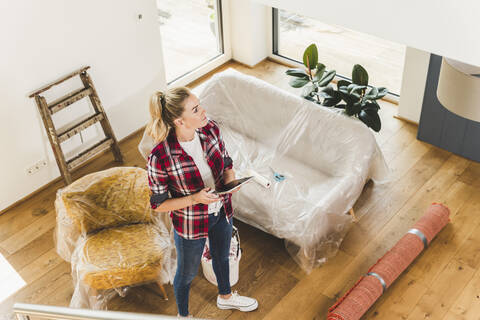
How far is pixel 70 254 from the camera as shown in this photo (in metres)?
3.06

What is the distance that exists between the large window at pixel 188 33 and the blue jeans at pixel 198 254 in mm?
2703

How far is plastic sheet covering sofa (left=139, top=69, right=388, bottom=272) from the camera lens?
3262mm

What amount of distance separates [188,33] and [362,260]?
2.92 metres

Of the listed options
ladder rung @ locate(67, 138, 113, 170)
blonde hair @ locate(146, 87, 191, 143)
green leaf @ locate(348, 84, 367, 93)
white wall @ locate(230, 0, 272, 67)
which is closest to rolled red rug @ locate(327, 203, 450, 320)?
green leaf @ locate(348, 84, 367, 93)

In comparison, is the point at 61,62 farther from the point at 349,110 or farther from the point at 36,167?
the point at 349,110

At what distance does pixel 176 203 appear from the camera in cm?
232

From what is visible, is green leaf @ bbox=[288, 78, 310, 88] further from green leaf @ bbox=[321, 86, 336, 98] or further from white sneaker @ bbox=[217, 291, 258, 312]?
white sneaker @ bbox=[217, 291, 258, 312]

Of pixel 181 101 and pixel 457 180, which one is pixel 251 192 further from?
pixel 457 180

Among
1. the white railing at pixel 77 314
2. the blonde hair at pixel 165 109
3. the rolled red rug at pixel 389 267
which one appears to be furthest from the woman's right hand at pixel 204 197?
→ the rolled red rug at pixel 389 267

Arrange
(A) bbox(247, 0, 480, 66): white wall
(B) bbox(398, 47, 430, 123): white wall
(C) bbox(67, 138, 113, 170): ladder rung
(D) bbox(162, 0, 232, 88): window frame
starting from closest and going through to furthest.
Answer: (A) bbox(247, 0, 480, 66): white wall < (C) bbox(67, 138, 113, 170): ladder rung < (B) bbox(398, 47, 430, 123): white wall < (D) bbox(162, 0, 232, 88): window frame

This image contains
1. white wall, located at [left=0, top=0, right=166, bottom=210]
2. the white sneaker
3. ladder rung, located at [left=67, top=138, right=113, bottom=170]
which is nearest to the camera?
the white sneaker

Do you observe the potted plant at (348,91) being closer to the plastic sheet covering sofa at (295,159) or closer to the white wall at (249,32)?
the plastic sheet covering sofa at (295,159)

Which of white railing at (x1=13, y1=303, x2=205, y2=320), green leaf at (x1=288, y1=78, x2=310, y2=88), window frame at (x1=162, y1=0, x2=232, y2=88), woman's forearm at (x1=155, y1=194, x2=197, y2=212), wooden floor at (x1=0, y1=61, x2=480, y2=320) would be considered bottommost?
wooden floor at (x1=0, y1=61, x2=480, y2=320)

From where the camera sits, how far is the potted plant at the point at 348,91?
3527 millimetres
